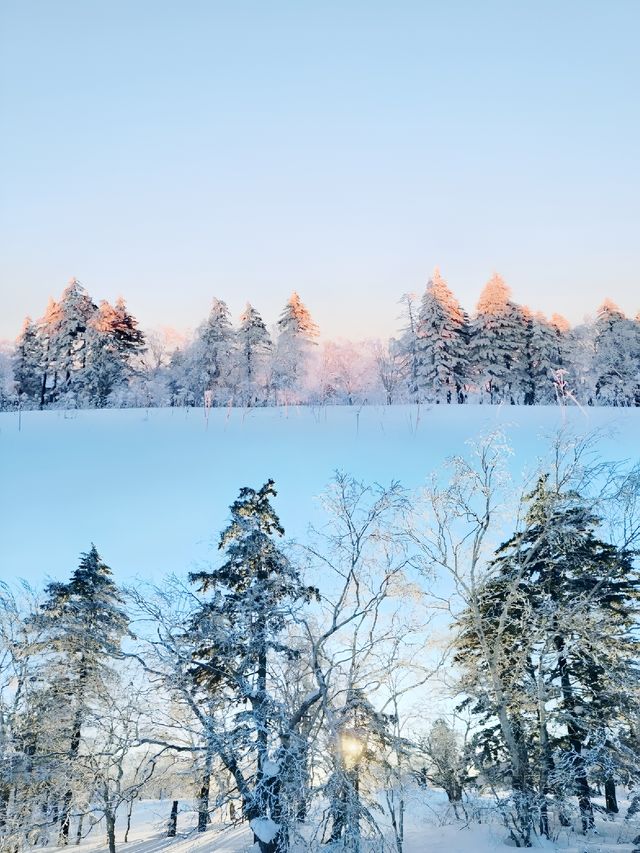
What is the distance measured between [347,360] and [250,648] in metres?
30.1

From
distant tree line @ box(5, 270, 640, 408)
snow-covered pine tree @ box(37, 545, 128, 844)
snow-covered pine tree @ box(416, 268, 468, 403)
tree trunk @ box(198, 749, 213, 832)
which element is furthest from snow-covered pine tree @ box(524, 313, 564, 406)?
tree trunk @ box(198, 749, 213, 832)

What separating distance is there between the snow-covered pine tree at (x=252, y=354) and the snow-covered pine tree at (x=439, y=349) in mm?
12008

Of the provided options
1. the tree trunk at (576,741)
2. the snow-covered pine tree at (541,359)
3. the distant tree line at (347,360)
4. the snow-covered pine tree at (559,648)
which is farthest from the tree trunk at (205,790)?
the snow-covered pine tree at (541,359)

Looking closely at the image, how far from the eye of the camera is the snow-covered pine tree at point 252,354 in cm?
4184

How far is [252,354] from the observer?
1715 inches

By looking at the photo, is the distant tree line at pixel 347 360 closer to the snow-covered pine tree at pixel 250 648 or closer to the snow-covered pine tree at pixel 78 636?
the snow-covered pine tree at pixel 78 636

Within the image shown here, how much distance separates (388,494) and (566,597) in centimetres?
715

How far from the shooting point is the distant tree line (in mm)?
40625

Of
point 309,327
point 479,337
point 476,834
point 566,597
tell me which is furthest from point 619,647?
point 309,327

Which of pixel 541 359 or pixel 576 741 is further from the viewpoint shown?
pixel 541 359

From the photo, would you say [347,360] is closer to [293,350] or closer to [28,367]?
[293,350]

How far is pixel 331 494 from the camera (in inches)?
645

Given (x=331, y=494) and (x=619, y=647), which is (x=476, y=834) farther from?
(x=331, y=494)

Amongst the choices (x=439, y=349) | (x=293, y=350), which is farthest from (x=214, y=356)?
(x=439, y=349)
